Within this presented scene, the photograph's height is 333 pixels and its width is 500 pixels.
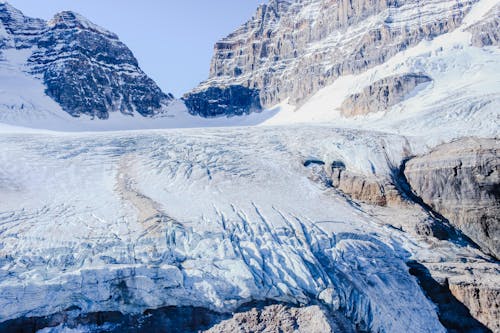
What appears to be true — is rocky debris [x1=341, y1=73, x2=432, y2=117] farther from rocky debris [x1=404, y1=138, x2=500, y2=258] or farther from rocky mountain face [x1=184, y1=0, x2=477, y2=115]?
rocky mountain face [x1=184, y1=0, x2=477, y2=115]

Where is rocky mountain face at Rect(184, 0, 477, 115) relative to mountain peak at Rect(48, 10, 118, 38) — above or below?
below

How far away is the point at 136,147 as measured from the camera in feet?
80.3

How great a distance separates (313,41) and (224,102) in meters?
20.7

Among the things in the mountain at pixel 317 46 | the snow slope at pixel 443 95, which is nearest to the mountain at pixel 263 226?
the snow slope at pixel 443 95

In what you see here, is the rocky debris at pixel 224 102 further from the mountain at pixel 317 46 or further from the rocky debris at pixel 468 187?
the rocky debris at pixel 468 187

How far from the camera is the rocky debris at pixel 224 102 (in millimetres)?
86750

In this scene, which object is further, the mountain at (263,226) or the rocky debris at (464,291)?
the rocky debris at (464,291)

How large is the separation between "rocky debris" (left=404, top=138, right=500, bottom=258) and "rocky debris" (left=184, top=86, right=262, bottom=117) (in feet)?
214

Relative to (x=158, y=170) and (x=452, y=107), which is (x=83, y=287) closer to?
(x=158, y=170)

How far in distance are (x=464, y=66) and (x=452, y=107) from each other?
639 inches

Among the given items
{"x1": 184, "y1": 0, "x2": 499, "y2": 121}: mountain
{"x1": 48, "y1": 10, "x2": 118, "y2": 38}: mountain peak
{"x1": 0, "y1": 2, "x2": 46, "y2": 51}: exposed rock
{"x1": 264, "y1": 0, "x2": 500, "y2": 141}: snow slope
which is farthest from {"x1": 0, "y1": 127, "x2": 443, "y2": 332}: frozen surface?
{"x1": 48, "y1": 10, "x2": 118, "y2": 38}: mountain peak

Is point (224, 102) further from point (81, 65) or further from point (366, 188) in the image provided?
point (366, 188)

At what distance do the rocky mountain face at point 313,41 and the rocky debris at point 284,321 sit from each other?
52.0 m

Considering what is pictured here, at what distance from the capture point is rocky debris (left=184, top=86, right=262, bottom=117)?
86750 mm
